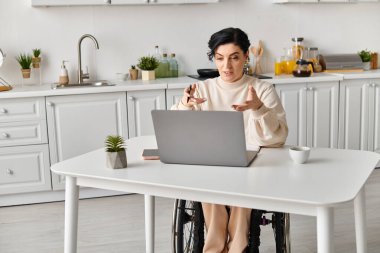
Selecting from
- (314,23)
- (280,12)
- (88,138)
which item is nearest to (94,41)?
(88,138)

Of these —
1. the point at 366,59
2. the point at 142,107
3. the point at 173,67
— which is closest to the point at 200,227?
the point at 142,107

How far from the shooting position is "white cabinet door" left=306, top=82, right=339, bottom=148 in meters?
4.64

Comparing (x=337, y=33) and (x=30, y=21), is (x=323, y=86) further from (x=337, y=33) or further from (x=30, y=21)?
(x=30, y=21)

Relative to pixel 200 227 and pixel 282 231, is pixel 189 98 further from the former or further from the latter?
pixel 282 231

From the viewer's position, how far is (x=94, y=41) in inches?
176

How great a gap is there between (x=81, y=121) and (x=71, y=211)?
6.60 feet

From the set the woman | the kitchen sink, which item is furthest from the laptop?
the kitchen sink

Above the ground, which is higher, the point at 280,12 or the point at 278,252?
the point at 280,12

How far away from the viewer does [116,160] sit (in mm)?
2213

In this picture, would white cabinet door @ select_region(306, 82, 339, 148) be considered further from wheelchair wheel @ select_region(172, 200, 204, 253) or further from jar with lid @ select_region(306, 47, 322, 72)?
wheelchair wheel @ select_region(172, 200, 204, 253)

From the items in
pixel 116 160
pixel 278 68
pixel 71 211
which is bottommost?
pixel 71 211

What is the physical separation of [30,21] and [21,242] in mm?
1897

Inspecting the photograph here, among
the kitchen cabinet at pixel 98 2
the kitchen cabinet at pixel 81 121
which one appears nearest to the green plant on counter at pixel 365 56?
the kitchen cabinet at pixel 98 2

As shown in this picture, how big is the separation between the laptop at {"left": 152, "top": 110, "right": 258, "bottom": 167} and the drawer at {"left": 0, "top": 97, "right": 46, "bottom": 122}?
2127 mm
